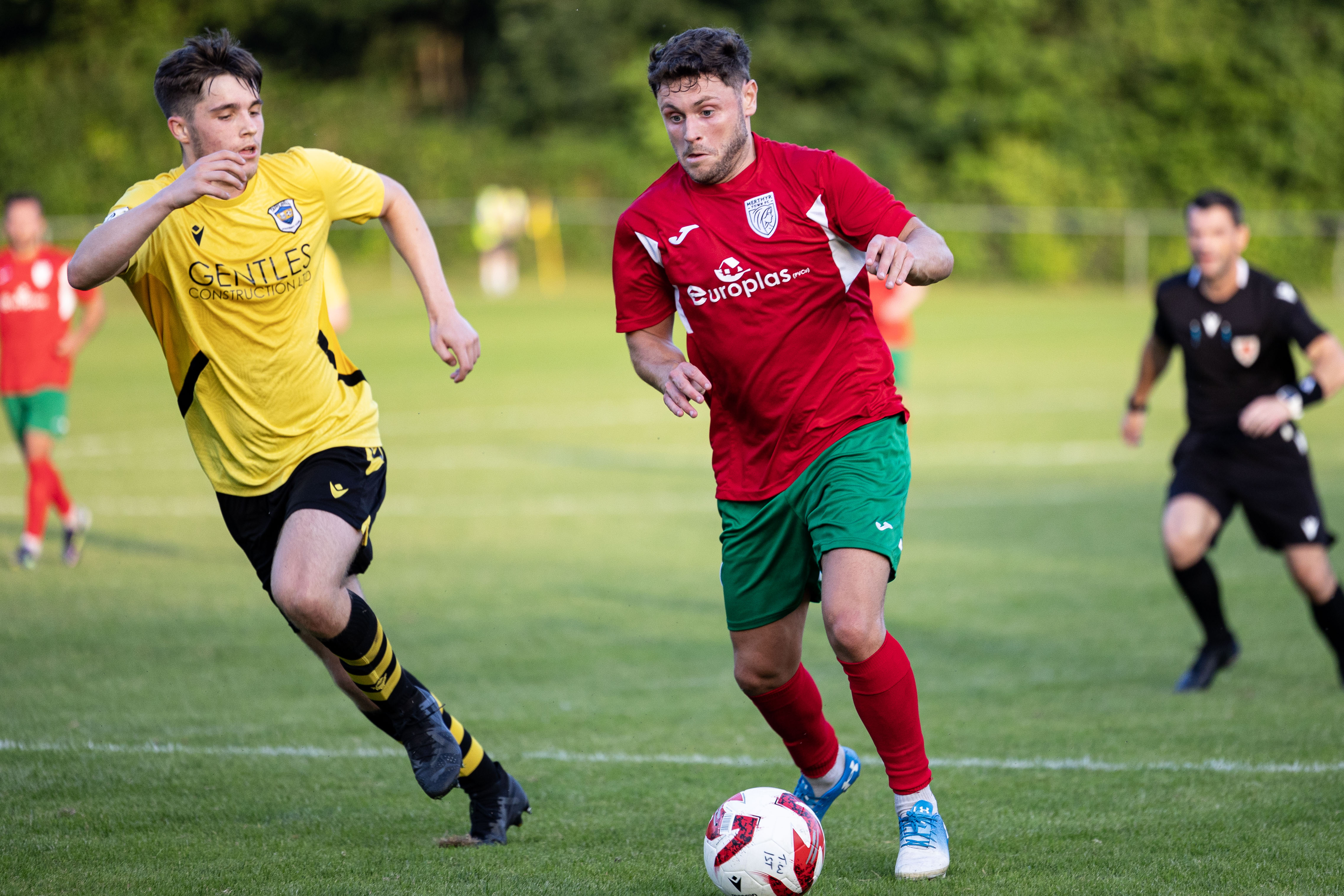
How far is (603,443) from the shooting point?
634 inches

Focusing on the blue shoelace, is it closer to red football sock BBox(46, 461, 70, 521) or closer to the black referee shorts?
the black referee shorts

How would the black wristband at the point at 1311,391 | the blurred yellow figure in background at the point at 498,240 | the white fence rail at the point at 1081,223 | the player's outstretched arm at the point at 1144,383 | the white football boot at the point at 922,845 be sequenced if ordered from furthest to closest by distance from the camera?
the white fence rail at the point at 1081,223 → the blurred yellow figure in background at the point at 498,240 → the player's outstretched arm at the point at 1144,383 → the black wristband at the point at 1311,391 → the white football boot at the point at 922,845

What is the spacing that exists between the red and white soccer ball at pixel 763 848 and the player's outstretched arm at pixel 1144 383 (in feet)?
12.7

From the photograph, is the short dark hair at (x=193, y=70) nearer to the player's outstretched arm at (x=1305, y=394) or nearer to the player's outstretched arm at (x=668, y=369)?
the player's outstretched arm at (x=668, y=369)

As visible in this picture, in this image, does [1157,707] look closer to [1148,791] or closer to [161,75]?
[1148,791]

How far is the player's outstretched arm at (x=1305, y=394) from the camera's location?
6320 mm

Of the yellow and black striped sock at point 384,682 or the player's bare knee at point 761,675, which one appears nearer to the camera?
the yellow and black striped sock at point 384,682

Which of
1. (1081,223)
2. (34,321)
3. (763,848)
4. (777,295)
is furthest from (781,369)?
(1081,223)


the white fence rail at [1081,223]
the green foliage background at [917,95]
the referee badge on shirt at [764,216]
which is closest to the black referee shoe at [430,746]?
the referee badge on shirt at [764,216]

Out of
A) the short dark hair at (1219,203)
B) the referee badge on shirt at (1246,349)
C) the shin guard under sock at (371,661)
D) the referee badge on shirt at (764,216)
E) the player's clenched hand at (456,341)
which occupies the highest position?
the referee badge on shirt at (764,216)

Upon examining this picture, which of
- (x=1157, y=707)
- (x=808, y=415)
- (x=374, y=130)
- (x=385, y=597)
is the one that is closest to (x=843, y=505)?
(x=808, y=415)

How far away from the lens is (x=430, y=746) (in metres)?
4.30

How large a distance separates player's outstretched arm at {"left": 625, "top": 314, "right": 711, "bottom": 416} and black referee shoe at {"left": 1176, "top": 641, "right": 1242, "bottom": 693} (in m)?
3.65

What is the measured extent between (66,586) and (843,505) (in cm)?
668
